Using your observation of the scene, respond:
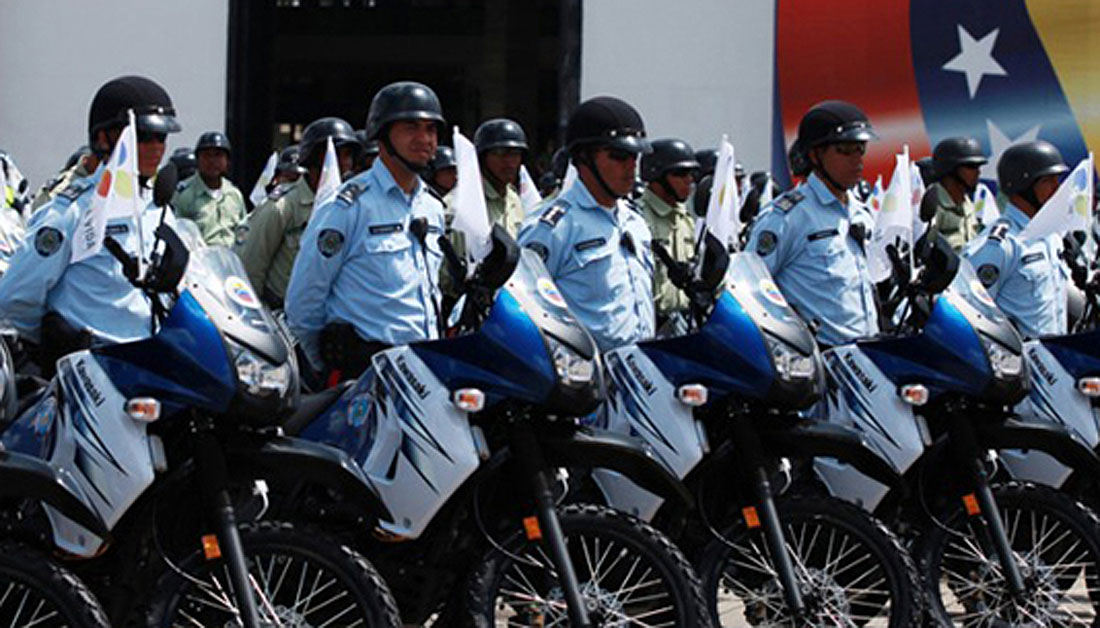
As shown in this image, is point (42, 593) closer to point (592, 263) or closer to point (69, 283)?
point (69, 283)

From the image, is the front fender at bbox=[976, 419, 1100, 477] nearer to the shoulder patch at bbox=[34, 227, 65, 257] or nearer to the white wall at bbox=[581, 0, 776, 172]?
the shoulder patch at bbox=[34, 227, 65, 257]

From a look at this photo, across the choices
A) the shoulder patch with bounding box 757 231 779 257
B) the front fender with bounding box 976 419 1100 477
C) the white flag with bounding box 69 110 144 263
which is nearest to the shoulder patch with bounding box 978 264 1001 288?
the shoulder patch with bounding box 757 231 779 257

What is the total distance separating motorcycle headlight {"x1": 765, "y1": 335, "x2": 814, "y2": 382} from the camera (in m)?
6.02

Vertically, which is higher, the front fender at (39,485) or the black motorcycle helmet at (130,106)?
the black motorcycle helmet at (130,106)

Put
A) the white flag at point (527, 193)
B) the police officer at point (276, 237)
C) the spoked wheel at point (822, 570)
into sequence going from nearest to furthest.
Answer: the spoked wheel at point (822, 570) → the police officer at point (276, 237) → the white flag at point (527, 193)

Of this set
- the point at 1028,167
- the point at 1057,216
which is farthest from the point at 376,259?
the point at 1028,167

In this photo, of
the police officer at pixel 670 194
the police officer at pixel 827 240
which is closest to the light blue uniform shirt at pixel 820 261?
the police officer at pixel 827 240

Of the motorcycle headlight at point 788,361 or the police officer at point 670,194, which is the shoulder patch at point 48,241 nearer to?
the motorcycle headlight at point 788,361

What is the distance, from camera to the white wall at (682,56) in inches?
766

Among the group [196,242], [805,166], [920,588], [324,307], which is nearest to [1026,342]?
[805,166]

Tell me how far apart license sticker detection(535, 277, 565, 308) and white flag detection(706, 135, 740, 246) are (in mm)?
710

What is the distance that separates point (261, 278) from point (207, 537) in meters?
4.86

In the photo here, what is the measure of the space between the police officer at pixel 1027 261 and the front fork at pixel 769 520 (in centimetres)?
301

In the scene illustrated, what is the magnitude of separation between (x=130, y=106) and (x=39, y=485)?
185cm
